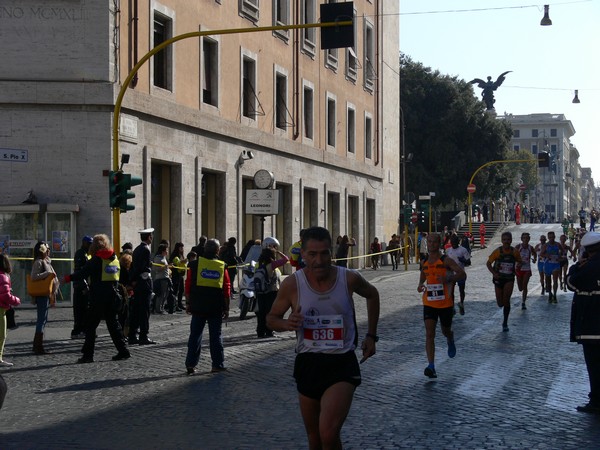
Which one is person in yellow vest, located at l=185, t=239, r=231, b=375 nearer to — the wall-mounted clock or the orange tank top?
A: the orange tank top

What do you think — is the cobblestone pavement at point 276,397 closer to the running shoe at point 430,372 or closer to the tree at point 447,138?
the running shoe at point 430,372

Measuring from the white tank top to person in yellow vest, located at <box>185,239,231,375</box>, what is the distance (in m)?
6.67

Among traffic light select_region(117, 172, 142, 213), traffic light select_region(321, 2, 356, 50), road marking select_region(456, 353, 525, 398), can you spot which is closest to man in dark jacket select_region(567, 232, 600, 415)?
road marking select_region(456, 353, 525, 398)

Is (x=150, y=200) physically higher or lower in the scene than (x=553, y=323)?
higher

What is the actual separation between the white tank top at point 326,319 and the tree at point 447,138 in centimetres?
6276

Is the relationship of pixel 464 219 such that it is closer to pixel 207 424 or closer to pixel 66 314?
pixel 66 314

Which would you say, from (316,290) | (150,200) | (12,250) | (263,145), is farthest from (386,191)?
(316,290)

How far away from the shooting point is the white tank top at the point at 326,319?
659 cm

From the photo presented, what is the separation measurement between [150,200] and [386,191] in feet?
84.1

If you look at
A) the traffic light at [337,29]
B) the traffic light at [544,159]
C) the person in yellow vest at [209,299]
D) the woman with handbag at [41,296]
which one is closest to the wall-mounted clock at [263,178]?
the traffic light at [337,29]

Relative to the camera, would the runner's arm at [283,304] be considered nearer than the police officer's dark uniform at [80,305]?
Yes

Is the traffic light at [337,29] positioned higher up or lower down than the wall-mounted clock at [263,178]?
higher up

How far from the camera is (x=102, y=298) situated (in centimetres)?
1436

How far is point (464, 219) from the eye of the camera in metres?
78.2
